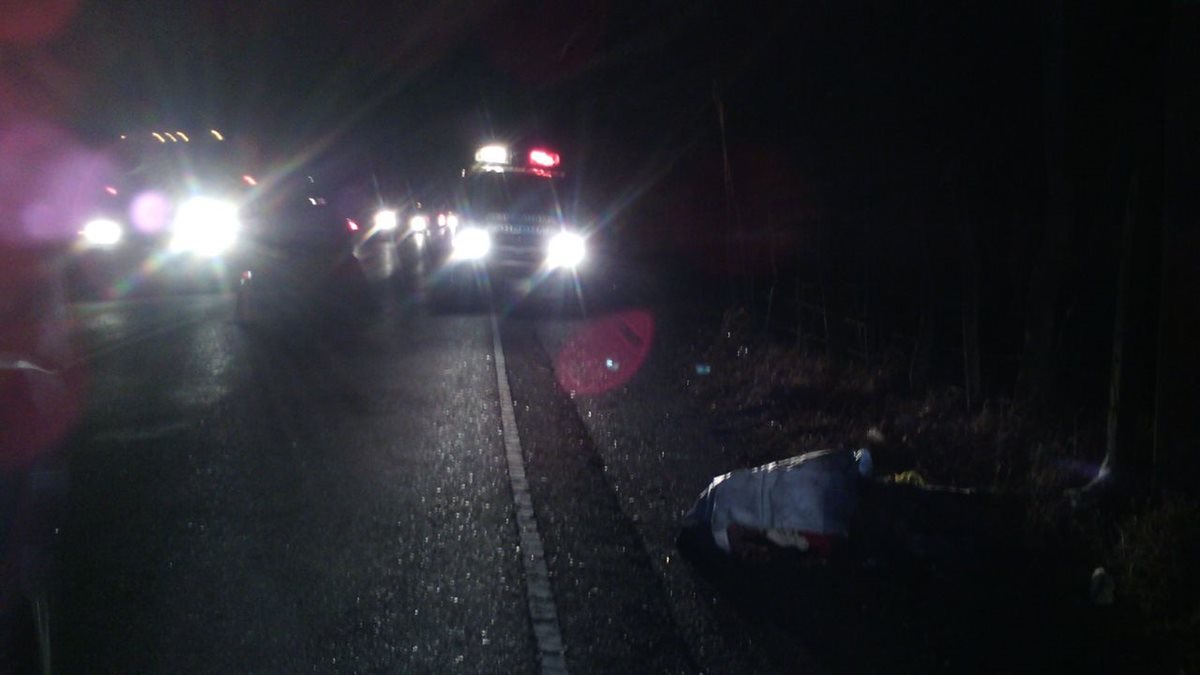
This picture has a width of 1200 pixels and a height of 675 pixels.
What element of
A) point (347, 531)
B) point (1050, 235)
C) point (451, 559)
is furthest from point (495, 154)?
A: point (451, 559)

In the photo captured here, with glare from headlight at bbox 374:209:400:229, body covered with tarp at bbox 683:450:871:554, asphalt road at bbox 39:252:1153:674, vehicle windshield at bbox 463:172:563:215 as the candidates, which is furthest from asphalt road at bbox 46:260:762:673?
glare from headlight at bbox 374:209:400:229

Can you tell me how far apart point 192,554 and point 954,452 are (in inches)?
200

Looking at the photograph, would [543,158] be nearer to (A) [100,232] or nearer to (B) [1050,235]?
(A) [100,232]

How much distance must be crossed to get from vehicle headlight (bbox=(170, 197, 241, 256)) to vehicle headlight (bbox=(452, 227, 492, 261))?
14.1 ft

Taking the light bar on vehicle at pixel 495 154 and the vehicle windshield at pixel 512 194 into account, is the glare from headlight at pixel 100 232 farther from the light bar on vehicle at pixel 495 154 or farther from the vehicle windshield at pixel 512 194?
the light bar on vehicle at pixel 495 154

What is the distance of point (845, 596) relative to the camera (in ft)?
20.7

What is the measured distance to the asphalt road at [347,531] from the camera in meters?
5.60

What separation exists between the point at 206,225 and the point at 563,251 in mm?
6153

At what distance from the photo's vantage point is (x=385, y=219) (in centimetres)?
3525

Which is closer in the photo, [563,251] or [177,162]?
[563,251]

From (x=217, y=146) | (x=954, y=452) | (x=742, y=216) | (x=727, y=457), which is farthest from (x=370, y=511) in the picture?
(x=217, y=146)

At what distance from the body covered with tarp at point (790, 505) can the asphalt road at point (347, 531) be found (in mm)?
412

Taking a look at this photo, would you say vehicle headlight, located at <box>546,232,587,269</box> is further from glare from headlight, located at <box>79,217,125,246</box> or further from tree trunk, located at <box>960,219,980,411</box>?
tree trunk, located at <box>960,219,980,411</box>

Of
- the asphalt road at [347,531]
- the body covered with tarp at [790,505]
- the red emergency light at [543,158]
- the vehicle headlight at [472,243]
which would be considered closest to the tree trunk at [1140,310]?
the body covered with tarp at [790,505]
